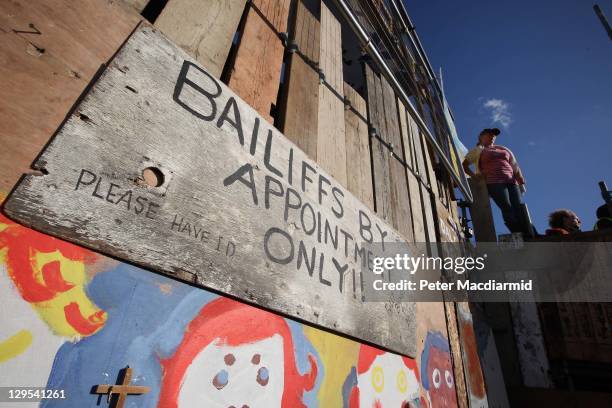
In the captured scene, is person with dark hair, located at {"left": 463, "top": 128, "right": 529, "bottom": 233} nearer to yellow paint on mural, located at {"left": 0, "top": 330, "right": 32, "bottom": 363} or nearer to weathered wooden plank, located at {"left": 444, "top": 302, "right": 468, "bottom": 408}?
weathered wooden plank, located at {"left": 444, "top": 302, "right": 468, "bottom": 408}

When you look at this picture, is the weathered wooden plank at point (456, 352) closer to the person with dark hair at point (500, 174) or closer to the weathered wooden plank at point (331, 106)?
the weathered wooden plank at point (331, 106)

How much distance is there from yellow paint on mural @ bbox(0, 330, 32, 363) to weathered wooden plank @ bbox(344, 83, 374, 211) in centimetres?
171

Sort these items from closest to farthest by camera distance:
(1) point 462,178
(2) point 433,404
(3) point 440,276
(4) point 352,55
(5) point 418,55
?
1. (2) point 433,404
2. (3) point 440,276
3. (4) point 352,55
4. (1) point 462,178
5. (5) point 418,55

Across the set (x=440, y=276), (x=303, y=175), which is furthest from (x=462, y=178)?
(x=303, y=175)

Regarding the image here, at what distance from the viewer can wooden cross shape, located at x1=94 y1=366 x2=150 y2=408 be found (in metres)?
0.78

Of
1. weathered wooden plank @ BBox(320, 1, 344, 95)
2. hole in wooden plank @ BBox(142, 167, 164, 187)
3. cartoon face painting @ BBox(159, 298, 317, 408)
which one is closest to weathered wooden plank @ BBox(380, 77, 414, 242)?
weathered wooden plank @ BBox(320, 1, 344, 95)

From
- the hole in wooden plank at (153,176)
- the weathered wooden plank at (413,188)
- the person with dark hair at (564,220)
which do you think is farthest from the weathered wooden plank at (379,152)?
the person with dark hair at (564,220)

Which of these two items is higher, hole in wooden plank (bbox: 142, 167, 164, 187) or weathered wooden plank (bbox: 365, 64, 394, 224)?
weathered wooden plank (bbox: 365, 64, 394, 224)

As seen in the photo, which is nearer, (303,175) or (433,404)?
(303,175)

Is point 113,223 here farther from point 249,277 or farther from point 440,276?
point 440,276

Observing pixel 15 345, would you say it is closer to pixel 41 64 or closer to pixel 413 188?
pixel 41 64

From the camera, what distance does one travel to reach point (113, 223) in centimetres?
89

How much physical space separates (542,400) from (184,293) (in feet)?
13.6

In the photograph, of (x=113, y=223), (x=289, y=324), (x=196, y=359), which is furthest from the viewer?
(x=289, y=324)
